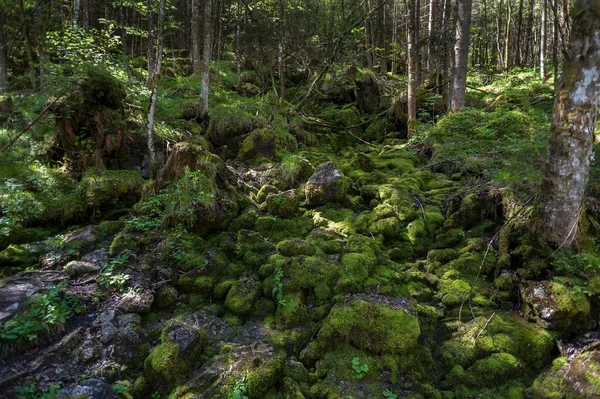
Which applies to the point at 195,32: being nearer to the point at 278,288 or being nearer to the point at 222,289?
the point at 222,289

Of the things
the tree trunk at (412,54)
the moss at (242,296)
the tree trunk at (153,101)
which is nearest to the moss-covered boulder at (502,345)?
the moss at (242,296)

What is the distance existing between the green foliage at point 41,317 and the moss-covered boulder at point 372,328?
3.24 meters

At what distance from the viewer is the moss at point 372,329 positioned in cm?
464

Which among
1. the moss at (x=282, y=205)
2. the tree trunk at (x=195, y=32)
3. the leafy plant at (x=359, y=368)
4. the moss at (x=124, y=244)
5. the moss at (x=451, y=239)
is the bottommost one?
the leafy plant at (x=359, y=368)

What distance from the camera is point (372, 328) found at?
4.75 m

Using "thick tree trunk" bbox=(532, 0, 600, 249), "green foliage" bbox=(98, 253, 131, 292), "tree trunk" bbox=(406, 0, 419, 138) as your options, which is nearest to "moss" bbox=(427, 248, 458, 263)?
"thick tree trunk" bbox=(532, 0, 600, 249)

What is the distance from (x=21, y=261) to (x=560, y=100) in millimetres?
8500

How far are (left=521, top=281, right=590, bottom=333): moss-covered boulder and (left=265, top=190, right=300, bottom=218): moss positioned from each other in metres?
4.58

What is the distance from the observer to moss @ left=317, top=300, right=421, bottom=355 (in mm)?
4641

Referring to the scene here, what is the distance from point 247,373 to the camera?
13.5ft

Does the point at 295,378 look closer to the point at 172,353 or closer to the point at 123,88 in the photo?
the point at 172,353

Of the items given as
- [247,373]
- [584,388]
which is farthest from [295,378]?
[584,388]

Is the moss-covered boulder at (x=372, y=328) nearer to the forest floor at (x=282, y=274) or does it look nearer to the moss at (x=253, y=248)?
the forest floor at (x=282, y=274)

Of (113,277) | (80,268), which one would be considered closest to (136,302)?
(113,277)
